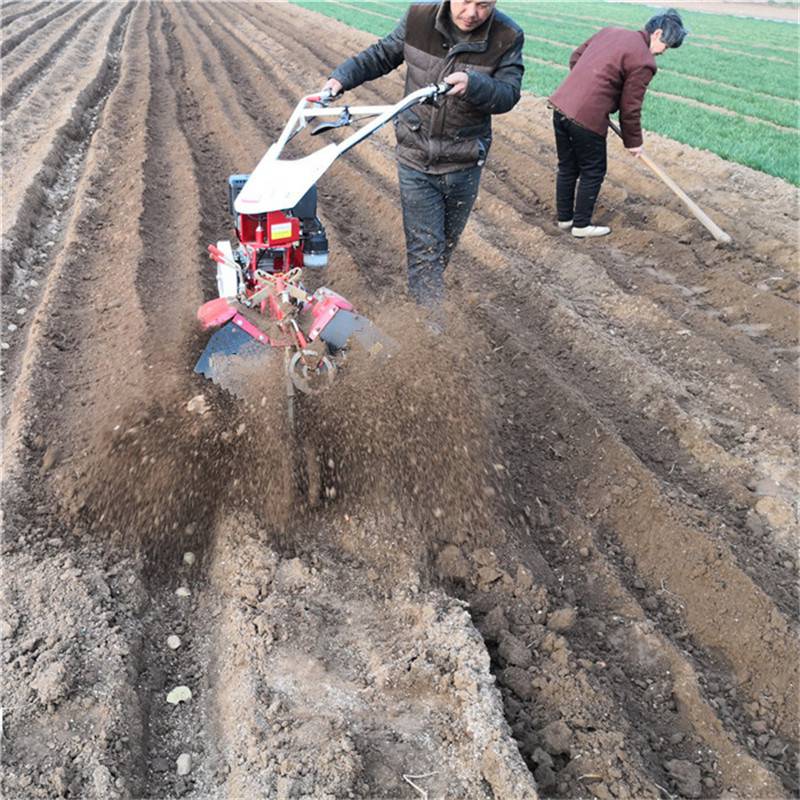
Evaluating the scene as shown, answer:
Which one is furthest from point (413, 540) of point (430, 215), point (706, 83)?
point (706, 83)

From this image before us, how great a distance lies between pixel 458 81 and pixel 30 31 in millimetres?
17029

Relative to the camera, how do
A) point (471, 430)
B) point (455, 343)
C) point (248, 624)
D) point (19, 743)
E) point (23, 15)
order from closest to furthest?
1. point (19, 743)
2. point (248, 624)
3. point (471, 430)
4. point (455, 343)
5. point (23, 15)

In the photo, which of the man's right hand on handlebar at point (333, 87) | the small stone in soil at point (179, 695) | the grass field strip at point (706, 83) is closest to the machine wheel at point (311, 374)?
the small stone in soil at point (179, 695)

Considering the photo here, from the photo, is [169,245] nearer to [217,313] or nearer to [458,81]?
[217,313]

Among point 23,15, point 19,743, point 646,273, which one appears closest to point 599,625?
point 19,743

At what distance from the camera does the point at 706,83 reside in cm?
1584

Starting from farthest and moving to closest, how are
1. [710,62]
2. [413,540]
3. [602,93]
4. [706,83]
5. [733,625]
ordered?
[710,62]
[706,83]
[602,93]
[413,540]
[733,625]

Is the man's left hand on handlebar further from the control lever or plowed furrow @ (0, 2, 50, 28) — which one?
plowed furrow @ (0, 2, 50, 28)

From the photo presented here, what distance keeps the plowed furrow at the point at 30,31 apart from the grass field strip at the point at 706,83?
307 inches

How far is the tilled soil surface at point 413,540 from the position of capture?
2422 millimetres

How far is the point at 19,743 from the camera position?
7.69 ft

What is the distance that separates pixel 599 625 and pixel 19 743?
203 centimetres

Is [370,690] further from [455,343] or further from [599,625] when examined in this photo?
[455,343]

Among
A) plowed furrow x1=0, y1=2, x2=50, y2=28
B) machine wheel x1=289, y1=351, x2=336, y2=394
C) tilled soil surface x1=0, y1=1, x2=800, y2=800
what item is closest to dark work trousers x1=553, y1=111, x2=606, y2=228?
tilled soil surface x1=0, y1=1, x2=800, y2=800
